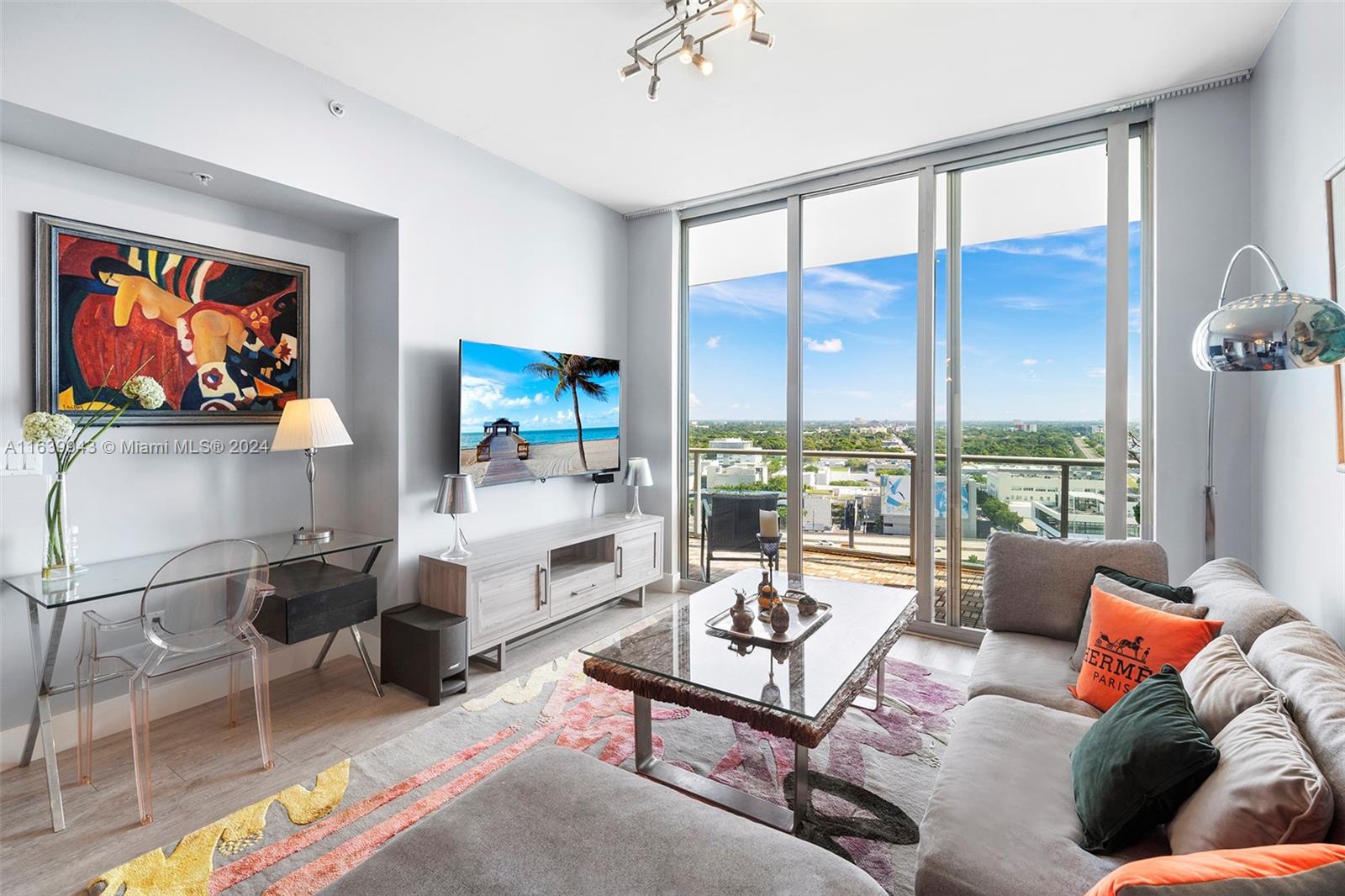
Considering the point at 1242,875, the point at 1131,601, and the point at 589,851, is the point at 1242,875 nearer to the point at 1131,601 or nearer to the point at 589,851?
the point at 589,851

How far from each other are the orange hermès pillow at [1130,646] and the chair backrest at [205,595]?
9.12ft

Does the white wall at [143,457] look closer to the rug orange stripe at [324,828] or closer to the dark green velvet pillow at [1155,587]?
the rug orange stripe at [324,828]

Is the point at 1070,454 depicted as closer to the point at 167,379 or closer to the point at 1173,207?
the point at 1173,207

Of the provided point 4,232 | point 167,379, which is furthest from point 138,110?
point 167,379

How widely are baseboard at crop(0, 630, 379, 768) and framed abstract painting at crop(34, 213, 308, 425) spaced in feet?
3.73

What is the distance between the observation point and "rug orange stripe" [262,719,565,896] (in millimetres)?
1648

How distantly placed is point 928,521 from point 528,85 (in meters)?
3.11

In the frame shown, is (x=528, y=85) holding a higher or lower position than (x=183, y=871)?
higher

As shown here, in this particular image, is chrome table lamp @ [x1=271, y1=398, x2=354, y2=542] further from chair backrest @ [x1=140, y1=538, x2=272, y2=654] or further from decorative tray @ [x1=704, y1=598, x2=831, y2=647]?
decorative tray @ [x1=704, y1=598, x2=831, y2=647]

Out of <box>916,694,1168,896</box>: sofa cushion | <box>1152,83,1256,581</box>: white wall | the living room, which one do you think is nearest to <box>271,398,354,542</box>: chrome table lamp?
the living room

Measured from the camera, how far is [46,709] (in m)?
2.02

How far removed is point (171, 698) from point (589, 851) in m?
2.49

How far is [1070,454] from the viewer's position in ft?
10.7

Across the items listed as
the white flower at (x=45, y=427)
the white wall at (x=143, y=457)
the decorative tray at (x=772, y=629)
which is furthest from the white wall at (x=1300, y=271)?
the white flower at (x=45, y=427)
